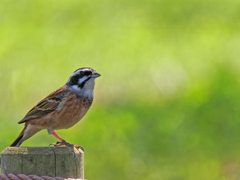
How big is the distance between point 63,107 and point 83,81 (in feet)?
1.08

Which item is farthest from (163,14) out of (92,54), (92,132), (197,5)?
(92,132)

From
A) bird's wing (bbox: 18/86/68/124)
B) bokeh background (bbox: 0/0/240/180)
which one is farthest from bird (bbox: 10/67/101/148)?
bokeh background (bbox: 0/0/240/180)

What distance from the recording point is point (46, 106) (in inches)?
309

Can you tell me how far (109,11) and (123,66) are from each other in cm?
372

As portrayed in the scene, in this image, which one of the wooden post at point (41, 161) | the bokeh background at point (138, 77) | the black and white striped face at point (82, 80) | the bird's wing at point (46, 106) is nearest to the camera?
the wooden post at point (41, 161)

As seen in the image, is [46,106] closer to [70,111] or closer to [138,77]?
[70,111]

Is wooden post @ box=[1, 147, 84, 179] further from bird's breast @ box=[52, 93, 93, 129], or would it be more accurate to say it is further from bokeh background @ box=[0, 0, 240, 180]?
bokeh background @ box=[0, 0, 240, 180]

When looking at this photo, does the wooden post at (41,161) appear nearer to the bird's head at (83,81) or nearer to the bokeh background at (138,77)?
the bird's head at (83,81)

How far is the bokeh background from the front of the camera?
1176 cm

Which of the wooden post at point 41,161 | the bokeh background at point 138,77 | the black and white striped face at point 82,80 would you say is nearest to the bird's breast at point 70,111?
the black and white striped face at point 82,80

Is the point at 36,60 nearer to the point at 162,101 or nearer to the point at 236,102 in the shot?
the point at 162,101

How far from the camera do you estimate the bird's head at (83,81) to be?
310 inches

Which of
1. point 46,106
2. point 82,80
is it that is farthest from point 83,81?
point 46,106

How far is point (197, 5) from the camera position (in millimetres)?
20172
